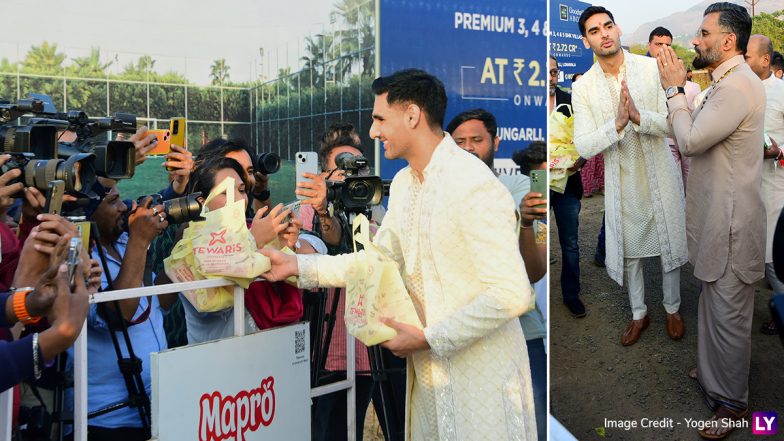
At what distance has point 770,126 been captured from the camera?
266 cm

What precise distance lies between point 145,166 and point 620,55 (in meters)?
2.04

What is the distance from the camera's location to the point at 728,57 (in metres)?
2.64

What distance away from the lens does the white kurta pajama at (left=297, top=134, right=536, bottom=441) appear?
195 centimetres

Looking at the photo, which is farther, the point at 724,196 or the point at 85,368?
the point at 724,196

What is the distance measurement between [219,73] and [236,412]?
1.66 meters

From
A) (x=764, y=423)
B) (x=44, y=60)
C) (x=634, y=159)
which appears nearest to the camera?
(x=764, y=423)

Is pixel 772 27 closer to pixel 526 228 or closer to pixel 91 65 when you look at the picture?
pixel 526 228

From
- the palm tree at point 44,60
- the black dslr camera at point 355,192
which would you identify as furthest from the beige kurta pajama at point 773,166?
the palm tree at point 44,60

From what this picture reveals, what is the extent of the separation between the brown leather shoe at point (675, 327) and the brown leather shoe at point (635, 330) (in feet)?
0.27

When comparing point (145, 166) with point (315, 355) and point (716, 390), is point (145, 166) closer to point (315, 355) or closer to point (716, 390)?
point (315, 355)

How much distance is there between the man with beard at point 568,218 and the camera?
2.86 m

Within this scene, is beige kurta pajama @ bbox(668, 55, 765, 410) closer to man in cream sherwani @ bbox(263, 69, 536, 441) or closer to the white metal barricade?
man in cream sherwani @ bbox(263, 69, 536, 441)

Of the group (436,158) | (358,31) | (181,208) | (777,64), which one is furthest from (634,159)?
(181,208)

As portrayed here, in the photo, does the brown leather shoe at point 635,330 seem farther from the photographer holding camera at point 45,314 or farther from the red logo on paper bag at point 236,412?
the photographer holding camera at point 45,314
